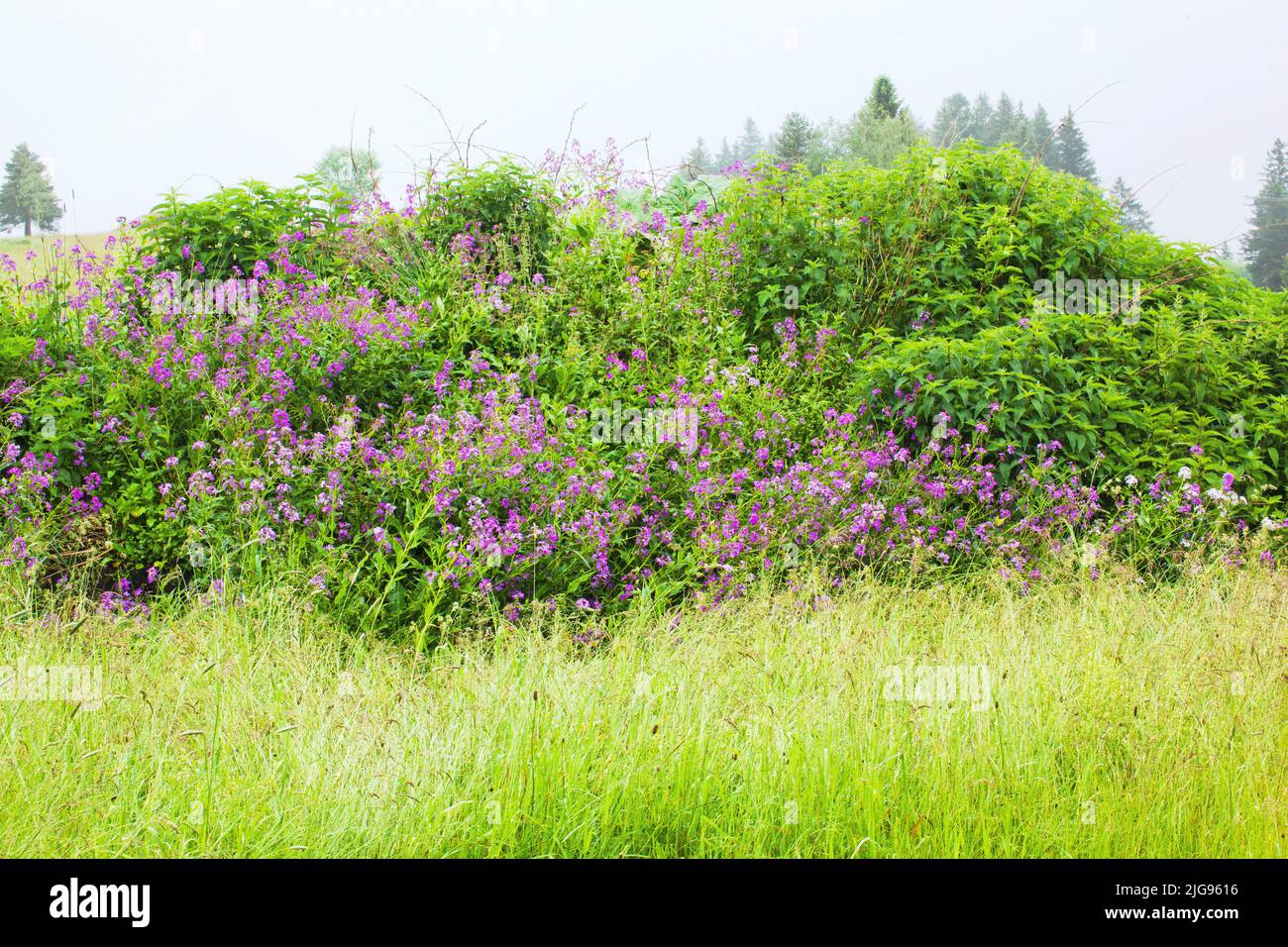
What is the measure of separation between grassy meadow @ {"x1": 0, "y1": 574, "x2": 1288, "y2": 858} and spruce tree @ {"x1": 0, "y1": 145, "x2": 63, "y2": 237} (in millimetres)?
4278

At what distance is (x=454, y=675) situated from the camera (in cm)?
379

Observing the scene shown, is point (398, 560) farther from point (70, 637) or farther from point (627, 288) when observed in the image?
point (627, 288)

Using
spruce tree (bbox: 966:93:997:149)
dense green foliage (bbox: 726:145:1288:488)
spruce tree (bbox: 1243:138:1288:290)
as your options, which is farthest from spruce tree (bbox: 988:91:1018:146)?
dense green foliage (bbox: 726:145:1288:488)

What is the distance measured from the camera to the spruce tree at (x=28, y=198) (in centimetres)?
733

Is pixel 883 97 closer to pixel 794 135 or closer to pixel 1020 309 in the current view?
pixel 794 135

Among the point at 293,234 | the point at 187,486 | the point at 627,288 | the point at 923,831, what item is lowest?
the point at 923,831

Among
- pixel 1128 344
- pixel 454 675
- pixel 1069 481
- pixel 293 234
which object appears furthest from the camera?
pixel 293 234

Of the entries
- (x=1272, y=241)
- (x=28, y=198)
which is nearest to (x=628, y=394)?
(x=28, y=198)

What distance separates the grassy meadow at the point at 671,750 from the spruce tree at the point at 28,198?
4278 millimetres

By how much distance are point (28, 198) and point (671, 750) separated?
29.6 ft

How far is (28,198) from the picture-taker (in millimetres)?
9188

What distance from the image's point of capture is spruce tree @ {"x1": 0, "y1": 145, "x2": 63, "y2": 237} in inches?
289

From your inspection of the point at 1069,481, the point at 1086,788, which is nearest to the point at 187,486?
the point at 1086,788
